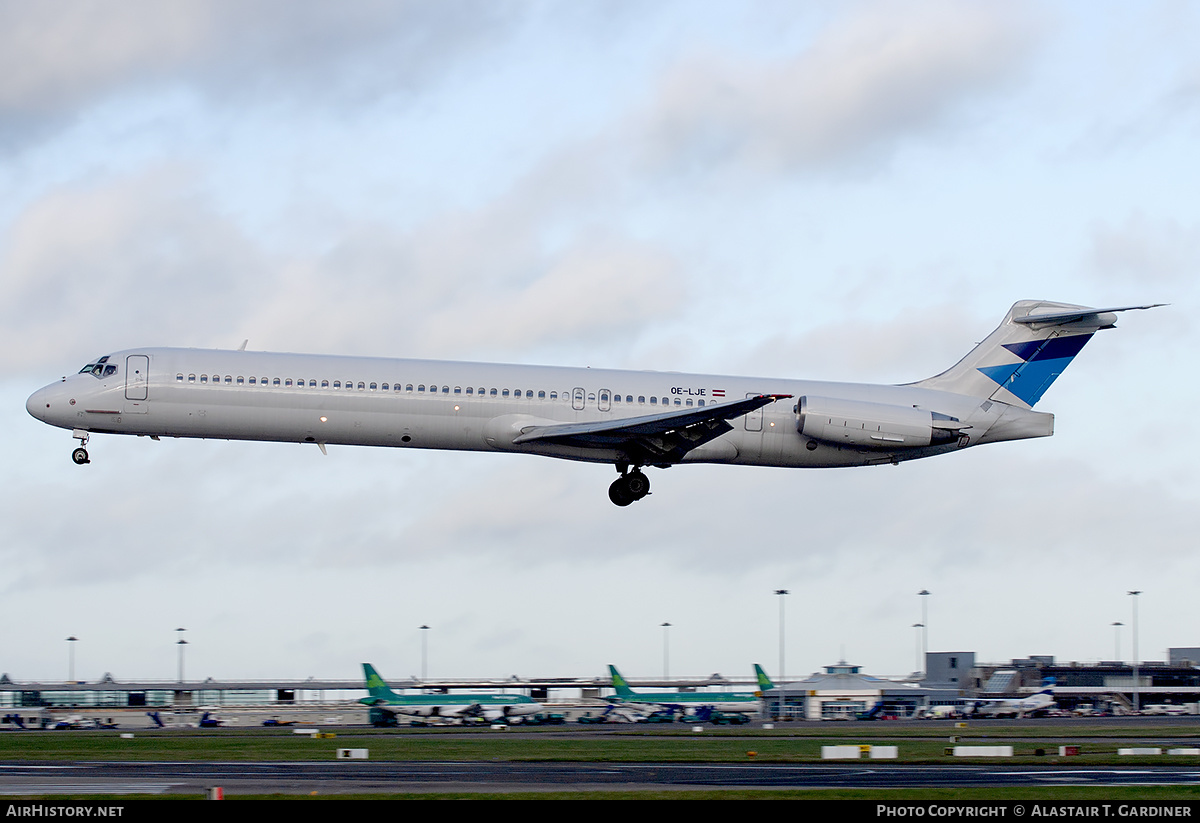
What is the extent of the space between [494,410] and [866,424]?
11.0 metres

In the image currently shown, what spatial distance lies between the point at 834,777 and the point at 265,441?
19194 millimetres

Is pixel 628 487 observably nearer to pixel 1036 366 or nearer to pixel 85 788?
pixel 1036 366

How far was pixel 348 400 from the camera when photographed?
37.4m

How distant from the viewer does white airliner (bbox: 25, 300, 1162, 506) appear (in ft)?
123

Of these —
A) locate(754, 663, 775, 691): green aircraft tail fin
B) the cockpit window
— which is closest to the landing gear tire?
the cockpit window

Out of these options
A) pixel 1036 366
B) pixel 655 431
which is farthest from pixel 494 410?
pixel 1036 366

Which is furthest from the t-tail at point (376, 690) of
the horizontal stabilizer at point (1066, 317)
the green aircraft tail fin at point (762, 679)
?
the horizontal stabilizer at point (1066, 317)

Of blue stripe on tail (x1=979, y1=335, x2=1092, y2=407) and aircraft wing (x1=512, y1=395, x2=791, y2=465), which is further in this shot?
blue stripe on tail (x1=979, y1=335, x2=1092, y2=407)

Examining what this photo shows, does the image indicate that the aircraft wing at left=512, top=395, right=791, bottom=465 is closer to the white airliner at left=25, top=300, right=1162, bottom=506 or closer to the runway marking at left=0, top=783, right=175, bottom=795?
the white airliner at left=25, top=300, right=1162, bottom=506

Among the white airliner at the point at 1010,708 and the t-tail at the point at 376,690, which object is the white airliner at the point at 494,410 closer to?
the t-tail at the point at 376,690

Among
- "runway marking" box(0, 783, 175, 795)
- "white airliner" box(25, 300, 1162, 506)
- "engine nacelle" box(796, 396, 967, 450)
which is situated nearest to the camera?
"runway marking" box(0, 783, 175, 795)


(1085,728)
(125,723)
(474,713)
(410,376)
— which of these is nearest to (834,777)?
(410,376)

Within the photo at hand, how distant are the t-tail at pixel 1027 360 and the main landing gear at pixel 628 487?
Answer: 406 inches

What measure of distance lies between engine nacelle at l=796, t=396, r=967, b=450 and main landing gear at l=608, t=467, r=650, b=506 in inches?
196
